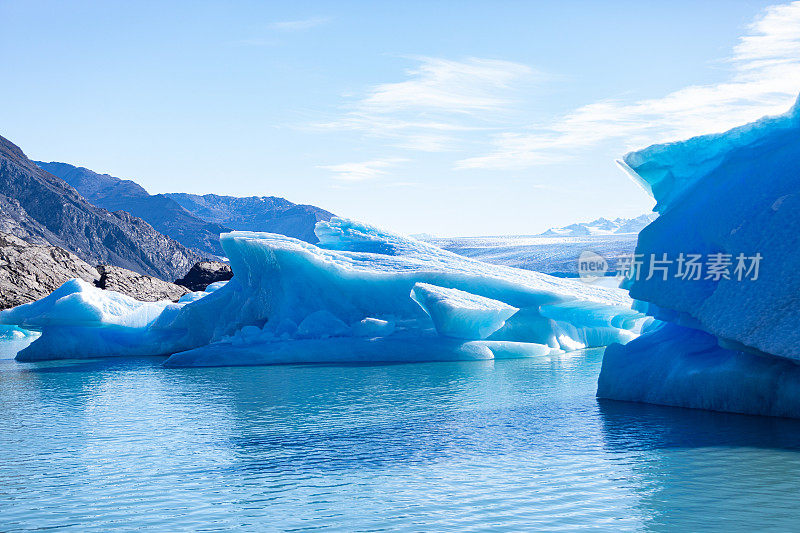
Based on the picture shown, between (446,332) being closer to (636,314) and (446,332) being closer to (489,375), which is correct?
(489,375)

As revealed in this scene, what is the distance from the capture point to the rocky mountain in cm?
3350

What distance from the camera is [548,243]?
184ft

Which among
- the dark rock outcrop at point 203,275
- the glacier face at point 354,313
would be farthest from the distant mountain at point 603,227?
the glacier face at point 354,313

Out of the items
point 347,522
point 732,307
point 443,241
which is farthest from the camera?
point 443,241

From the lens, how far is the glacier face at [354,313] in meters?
14.6

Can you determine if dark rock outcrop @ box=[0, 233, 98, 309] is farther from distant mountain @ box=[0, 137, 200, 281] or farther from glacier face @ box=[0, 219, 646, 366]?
distant mountain @ box=[0, 137, 200, 281]

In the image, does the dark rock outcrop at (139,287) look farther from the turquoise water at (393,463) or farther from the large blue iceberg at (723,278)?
the large blue iceberg at (723,278)

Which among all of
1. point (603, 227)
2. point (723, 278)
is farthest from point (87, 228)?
point (723, 278)

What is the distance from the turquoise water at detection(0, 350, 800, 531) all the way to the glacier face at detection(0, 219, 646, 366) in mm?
4025

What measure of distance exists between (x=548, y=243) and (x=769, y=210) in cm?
4911

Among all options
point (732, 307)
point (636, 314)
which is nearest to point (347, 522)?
point (732, 307)

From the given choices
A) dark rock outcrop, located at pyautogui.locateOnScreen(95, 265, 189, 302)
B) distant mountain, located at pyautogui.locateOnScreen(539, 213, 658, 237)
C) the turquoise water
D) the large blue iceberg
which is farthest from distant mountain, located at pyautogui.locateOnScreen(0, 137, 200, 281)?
the large blue iceberg

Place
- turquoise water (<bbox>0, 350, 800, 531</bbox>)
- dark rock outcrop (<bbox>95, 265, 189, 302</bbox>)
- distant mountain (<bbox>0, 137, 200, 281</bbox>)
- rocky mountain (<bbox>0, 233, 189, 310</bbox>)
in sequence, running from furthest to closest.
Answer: distant mountain (<bbox>0, 137, 200, 281</bbox>), rocky mountain (<bbox>0, 233, 189, 310</bbox>), dark rock outcrop (<bbox>95, 265, 189, 302</bbox>), turquoise water (<bbox>0, 350, 800, 531</bbox>)

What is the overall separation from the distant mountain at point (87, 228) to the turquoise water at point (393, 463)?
9155cm
